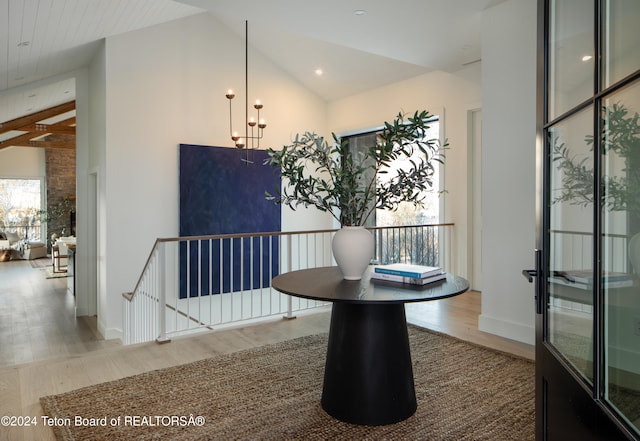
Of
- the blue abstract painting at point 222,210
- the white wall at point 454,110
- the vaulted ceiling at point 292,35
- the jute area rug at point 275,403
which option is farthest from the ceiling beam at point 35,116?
the jute area rug at point 275,403

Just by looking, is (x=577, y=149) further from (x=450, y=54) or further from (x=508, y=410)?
(x=450, y=54)

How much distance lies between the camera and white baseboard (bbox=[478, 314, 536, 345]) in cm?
346

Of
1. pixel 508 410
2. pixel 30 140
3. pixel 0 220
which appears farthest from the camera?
pixel 0 220

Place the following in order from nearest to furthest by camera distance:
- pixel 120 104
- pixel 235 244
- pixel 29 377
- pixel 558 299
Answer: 1. pixel 558 299
2. pixel 29 377
3. pixel 120 104
4. pixel 235 244

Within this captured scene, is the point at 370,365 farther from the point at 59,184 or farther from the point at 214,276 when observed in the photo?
the point at 59,184

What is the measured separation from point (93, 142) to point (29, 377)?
4183mm

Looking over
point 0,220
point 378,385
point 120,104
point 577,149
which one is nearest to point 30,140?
point 0,220

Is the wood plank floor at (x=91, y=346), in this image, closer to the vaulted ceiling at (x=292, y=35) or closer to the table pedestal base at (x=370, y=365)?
the table pedestal base at (x=370, y=365)

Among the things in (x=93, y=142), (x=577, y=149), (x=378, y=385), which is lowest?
(x=378, y=385)

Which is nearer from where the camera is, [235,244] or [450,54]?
[450,54]

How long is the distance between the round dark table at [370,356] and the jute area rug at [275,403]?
0.27 ft

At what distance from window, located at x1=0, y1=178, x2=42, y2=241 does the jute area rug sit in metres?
13.0

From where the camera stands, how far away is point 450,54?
4.80 meters

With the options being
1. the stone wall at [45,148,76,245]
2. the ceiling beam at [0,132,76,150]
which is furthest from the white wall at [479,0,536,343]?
the stone wall at [45,148,76,245]
